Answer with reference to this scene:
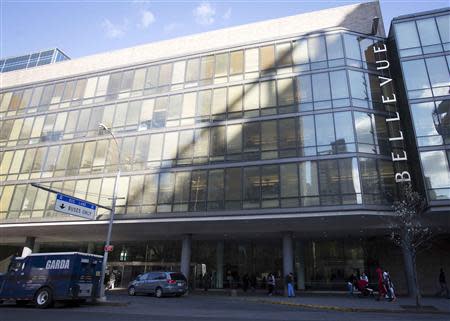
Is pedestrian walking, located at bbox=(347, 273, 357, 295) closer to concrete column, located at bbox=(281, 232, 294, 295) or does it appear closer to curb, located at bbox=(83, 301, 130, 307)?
concrete column, located at bbox=(281, 232, 294, 295)

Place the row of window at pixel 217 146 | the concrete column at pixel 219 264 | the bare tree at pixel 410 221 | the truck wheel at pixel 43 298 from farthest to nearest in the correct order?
the concrete column at pixel 219 264 < the row of window at pixel 217 146 < the bare tree at pixel 410 221 < the truck wheel at pixel 43 298

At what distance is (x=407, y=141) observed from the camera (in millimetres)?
24109

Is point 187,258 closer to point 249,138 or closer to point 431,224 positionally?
point 249,138

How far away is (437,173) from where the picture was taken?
21.2 meters

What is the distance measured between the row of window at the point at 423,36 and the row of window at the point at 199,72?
231cm

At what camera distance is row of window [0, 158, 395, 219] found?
2231 centimetres

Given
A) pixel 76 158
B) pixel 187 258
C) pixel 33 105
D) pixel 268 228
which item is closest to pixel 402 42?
pixel 268 228

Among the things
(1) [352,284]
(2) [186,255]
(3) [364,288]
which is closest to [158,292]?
(2) [186,255]

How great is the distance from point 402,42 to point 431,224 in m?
12.8

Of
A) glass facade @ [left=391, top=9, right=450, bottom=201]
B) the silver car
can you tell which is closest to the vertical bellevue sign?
glass facade @ [left=391, top=9, right=450, bottom=201]

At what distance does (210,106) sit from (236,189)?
7160mm

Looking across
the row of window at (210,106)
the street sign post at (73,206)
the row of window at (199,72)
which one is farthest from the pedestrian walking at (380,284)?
the street sign post at (73,206)

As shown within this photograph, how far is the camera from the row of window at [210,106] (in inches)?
985

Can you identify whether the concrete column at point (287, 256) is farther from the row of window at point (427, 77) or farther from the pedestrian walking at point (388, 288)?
the row of window at point (427, 77)
